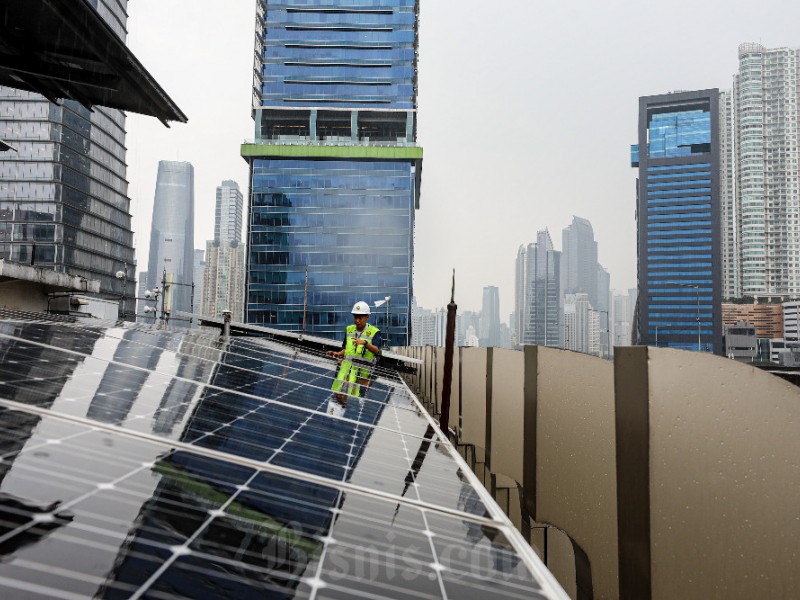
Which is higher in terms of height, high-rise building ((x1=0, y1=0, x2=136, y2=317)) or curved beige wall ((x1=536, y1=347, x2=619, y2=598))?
high-rise building ((x1=0, y1=0, x2=136, y2=317))

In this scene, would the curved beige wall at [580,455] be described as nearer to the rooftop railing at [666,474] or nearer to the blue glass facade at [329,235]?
the rooftop railing at [666,474]

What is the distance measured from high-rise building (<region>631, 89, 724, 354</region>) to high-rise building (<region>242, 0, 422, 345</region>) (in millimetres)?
105080

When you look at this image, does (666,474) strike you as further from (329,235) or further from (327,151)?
(327,151)

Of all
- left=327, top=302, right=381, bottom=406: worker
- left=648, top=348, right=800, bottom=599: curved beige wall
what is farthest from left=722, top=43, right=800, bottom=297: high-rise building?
left=648, top=348, right=800, bottom=599: curved beige wall

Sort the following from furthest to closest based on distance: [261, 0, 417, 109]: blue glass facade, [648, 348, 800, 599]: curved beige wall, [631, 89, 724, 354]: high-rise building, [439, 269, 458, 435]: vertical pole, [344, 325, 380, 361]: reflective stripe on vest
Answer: [631, 89, 724, 354]: high-rise building → [261, 0, 417, 109]: blue glass facade → [344, 325, 380, 361]: reflective stripe on vest → [439, 269, 458, 435]: vertical pole → [648, 348, 800, 599]: curved beige wall

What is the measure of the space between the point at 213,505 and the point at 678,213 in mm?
205156

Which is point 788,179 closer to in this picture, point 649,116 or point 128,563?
point 649,116

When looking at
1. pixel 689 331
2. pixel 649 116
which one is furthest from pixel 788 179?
pixel 689 331

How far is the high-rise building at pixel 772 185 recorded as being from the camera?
190125 millimetres

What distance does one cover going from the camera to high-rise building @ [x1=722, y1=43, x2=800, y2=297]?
624ft

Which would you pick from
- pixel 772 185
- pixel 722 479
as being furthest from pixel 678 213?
pixel 722 479

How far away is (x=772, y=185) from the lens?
194m

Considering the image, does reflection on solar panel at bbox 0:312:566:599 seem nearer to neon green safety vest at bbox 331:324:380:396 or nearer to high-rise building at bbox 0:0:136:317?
neon green safety vest at bbox 331:324:380:396

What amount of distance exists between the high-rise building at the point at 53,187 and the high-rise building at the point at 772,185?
196577mm
